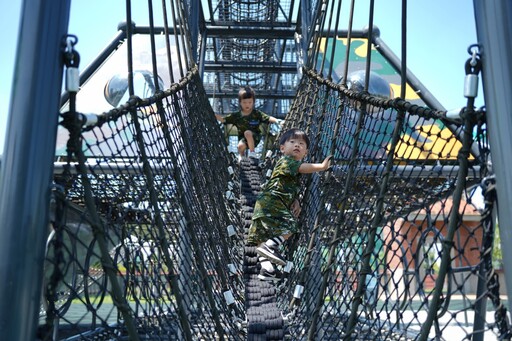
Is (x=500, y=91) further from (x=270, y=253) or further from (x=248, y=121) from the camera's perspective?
(x=248, y=121)

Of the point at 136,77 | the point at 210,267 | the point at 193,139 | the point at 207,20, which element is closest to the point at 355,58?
the point at 207,20

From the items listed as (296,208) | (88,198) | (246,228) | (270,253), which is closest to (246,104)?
(246,228)

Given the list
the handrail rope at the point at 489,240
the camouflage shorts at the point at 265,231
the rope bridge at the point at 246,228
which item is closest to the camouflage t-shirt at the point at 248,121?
the rope bridge at the point at 246,228

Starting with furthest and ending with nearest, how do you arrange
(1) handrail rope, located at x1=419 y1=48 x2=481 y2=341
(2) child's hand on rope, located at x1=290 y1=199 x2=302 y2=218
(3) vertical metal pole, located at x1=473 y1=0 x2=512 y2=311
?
(2) child's hand on rope, located at x1=290 y1=199 x2=302 y2=218 < (1) handrail rope, located at x1=419 y1=48 x2=481 y2=341 < (3) vertical metal pole, located at x1=473 y1=0 x2=512 y2=311

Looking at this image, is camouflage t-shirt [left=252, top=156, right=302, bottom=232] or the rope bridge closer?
the rope bridge

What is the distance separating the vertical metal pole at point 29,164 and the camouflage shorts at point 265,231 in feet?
4.34

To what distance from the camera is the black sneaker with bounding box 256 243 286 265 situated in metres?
1.96

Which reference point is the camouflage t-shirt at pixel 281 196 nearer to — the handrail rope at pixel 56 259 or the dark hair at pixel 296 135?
the dark hair at pixel 296 135

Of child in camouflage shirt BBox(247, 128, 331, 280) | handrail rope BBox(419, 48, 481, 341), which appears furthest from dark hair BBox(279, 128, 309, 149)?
handrail rope BBox(419, 48, 481, 341)

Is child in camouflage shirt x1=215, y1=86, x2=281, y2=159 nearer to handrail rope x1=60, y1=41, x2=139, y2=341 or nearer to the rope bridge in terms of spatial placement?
the rope bridge

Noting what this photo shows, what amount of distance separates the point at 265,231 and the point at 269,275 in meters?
0.18

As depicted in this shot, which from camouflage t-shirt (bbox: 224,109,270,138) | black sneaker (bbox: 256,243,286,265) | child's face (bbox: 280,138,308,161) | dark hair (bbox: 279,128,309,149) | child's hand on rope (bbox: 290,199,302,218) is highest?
camouflage t-shirt (bbox: 224,109,270,138)

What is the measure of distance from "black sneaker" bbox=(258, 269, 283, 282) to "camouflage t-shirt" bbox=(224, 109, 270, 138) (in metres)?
1.64

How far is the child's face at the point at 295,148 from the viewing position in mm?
2184
